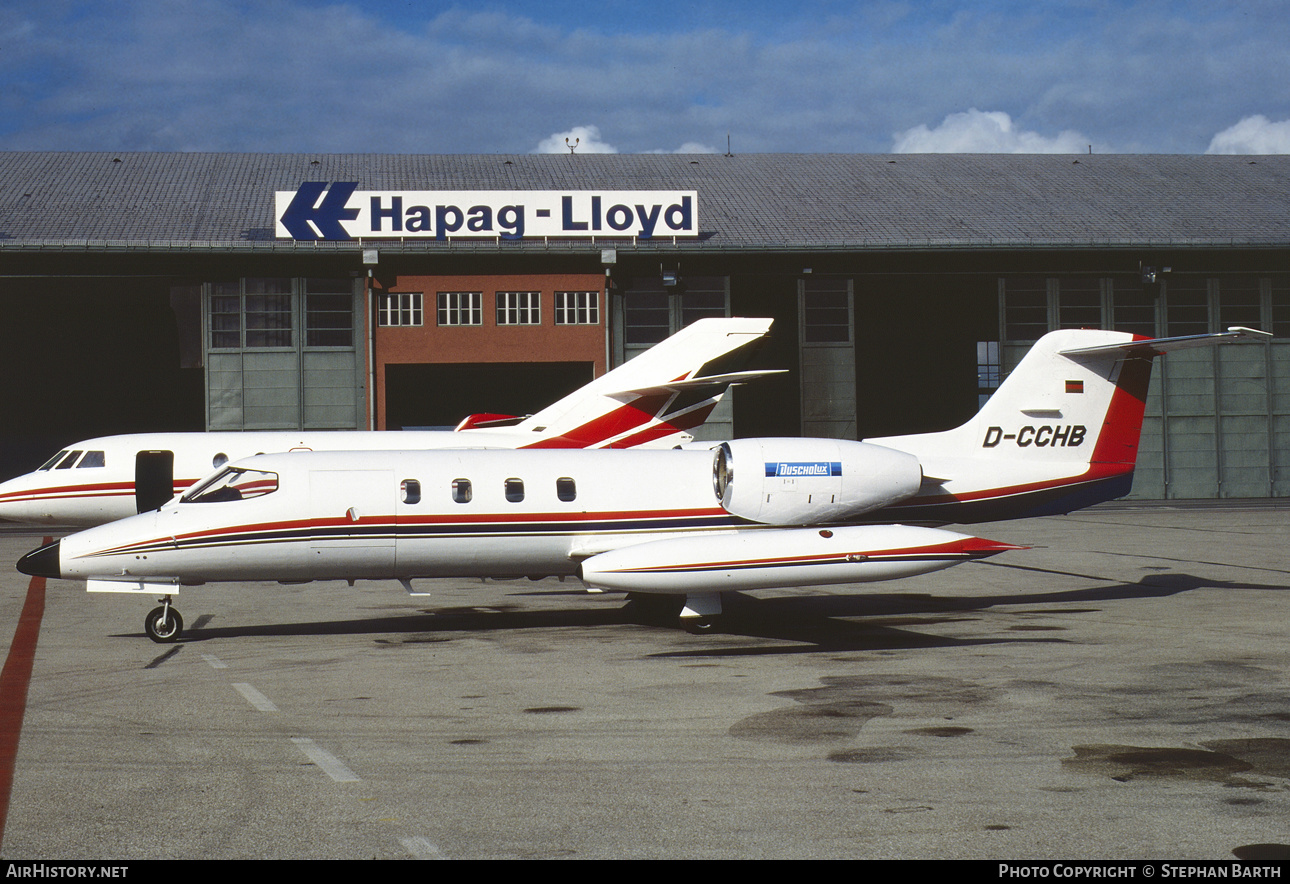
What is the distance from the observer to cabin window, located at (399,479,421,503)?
16.3 m

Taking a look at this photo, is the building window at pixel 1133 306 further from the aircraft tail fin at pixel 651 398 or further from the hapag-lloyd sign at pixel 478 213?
the aircraft tail fin at pixel 651 398

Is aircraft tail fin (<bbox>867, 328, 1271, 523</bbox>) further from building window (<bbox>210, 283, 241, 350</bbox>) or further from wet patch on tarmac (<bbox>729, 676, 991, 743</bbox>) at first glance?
building window (<bbox>210, 283, 241, 350</bbox>)

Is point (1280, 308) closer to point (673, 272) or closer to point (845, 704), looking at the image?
point (673, 272)

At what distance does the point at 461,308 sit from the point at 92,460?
740 inches

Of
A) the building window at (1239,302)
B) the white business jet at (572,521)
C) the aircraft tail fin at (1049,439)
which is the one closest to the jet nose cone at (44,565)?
the white business jet at (572,521)

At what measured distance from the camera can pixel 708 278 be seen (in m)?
43.9

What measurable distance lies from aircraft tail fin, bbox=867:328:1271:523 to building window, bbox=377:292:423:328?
2594 cm

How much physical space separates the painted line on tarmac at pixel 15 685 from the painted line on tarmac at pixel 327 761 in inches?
82.6

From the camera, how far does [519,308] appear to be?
138 feet

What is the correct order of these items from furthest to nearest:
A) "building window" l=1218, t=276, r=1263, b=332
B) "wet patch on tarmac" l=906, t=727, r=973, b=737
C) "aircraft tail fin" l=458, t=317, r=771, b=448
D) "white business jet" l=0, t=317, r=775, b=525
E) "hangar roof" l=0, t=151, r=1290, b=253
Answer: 1. "building window" l=1218, t=276, r=1263, b=332
2. "hangar roof" l=0, t=151, r=1290, b=253
3. "aircraft tail fin" l=458, t=317, r=771, b=448
4. "white business jet" l=0, t=317, r=775, b=525
5. "wet patch on tarmac" l=906, t=727, r=973, b=737

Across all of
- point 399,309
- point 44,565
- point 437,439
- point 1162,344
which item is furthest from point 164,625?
point 399,309

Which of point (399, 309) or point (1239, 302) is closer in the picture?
point (399, 309)

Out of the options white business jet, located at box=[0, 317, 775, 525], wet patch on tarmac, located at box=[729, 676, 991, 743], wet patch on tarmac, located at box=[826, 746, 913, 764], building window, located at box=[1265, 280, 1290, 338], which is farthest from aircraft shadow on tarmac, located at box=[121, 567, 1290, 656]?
building window, located at box=[1265, 280, 1290, 338]

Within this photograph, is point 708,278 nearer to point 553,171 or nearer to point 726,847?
point 553,171
